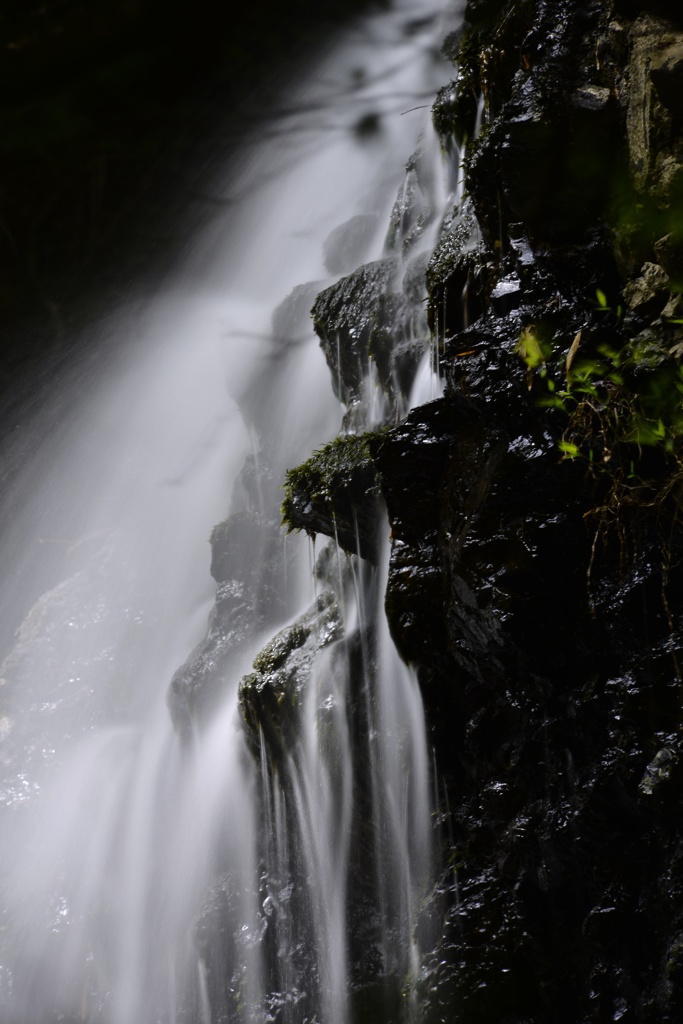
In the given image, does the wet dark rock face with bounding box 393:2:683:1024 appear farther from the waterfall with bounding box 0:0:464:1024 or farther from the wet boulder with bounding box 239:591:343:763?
the wet boulder with bounding box 239:591:343:763

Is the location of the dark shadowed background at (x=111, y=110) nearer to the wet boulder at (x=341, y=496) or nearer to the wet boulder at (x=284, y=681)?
the wet boulder at (x=341, y=496)

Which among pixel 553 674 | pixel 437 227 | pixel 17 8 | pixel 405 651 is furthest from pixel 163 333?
pixel 17 8

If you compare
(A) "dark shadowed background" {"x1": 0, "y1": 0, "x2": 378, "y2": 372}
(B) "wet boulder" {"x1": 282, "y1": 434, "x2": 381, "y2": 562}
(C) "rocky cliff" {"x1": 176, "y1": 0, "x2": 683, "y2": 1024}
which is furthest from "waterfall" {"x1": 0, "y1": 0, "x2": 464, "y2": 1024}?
(A) "dark shadowed background" {"x1": 0, "y1": 0, "x2": 378, "y2": 372}

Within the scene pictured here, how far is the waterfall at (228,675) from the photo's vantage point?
20.1ft

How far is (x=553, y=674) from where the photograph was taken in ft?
15.4

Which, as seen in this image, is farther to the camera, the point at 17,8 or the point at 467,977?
the point at 467,977

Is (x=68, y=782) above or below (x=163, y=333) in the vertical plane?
below

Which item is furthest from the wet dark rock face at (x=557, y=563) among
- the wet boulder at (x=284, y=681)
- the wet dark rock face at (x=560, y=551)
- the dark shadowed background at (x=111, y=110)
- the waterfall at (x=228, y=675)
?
the dark shadowed background at (x=111, y=110)

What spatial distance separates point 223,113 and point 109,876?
1017 cm

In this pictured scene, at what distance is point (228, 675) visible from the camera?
1157 centimetres

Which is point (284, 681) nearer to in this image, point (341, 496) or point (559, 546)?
point (341, 496)

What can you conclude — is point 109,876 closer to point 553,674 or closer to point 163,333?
point 553,674

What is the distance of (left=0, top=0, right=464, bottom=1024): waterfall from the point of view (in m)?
6.11

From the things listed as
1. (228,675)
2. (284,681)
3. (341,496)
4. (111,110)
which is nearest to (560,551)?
(341,496)
